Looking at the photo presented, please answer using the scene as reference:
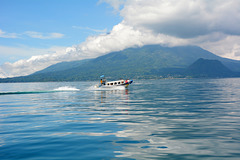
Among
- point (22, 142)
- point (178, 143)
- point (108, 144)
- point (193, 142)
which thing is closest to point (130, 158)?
point (108, 144)

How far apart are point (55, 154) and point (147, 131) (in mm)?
7436

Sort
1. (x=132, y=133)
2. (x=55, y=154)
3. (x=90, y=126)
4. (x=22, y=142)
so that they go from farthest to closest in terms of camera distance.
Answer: (x=90, y=126), (x=132, y=133), (x=22, y=142), (x=55, y=154)

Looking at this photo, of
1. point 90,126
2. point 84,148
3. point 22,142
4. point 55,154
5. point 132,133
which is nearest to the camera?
point 55,154

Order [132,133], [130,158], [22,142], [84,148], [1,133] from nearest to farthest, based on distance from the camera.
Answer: [130,158] → [84,148] → [22,142] → [132,133] → [1,133]

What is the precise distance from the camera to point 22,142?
44.9 feet

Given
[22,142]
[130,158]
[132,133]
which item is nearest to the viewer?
[130,158]

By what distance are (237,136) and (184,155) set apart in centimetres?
589

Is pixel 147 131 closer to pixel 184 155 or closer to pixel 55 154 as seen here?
pixel 184 155

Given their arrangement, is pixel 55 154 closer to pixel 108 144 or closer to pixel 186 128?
pixel 108 144

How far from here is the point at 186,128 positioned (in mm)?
16703

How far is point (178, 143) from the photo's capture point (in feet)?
41.5

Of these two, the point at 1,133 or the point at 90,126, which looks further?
the point at 90,126

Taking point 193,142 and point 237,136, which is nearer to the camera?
point 193,142

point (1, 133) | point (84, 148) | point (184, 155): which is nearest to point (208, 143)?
point (184, 155)
